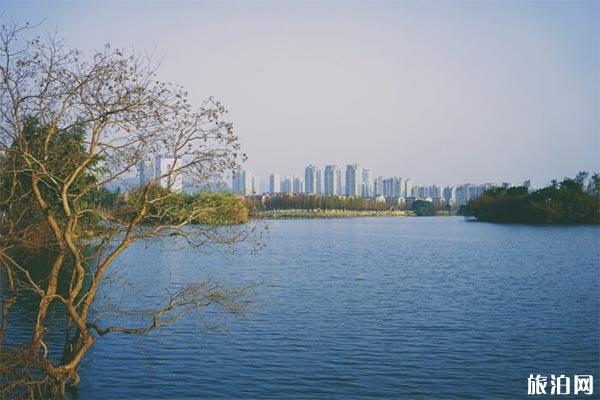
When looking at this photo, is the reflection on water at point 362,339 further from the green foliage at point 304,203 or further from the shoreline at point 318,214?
the green foliage at point 304,203

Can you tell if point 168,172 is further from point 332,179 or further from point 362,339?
point 332,179

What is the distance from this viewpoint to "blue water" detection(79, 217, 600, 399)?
8.89 meters

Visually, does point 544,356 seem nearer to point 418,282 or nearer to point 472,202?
point 418,282

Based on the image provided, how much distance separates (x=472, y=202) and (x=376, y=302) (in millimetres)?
69368

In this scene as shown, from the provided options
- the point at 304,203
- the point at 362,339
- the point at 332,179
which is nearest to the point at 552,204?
the point at 304,203

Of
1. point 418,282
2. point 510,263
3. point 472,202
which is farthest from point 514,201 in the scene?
point 418,282

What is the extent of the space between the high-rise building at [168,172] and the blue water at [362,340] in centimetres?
149

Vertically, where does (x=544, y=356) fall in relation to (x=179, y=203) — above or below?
below

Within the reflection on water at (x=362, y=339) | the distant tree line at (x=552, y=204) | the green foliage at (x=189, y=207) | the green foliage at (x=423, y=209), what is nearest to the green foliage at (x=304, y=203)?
the green foliage at (x=423, y=209)

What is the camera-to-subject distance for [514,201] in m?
67.1

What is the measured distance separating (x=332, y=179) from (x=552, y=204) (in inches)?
5172

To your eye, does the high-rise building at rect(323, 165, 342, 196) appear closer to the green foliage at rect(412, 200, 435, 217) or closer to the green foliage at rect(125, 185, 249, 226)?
the green foliage at rect(412, 200, 435, 217)

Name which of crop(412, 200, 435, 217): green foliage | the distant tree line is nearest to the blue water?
the distant tree line

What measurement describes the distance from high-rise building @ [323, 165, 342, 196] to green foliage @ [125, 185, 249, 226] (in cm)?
18264
